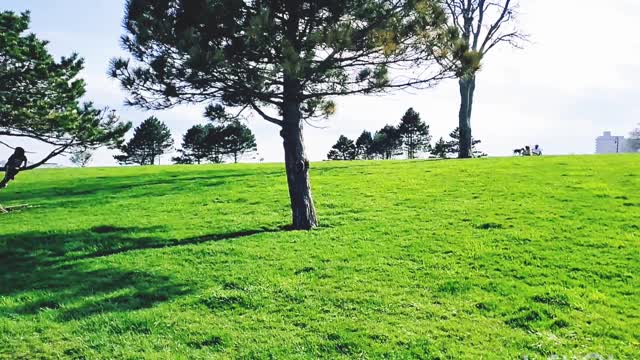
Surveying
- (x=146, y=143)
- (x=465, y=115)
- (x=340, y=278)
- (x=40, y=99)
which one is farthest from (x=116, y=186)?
(x=146, y=143)

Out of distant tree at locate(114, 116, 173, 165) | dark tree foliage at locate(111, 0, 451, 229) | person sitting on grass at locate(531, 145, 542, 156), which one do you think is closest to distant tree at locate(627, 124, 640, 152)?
person sitting on grass at locate(531, 145, 542, 156)

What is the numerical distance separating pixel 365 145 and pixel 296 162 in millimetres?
70805

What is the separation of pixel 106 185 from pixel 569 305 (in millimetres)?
20938

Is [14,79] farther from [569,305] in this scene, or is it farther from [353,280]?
[569,305]

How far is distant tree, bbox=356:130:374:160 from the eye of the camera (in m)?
81.7

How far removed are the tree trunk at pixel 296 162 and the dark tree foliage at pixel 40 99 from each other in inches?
318

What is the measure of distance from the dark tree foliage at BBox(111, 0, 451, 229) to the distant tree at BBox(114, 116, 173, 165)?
2419 inches

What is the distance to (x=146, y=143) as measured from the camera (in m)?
70.8

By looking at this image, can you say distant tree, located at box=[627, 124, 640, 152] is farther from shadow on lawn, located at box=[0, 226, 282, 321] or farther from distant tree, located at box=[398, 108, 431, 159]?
shadow on lawn, located at box=[0, 226, 282, 321]

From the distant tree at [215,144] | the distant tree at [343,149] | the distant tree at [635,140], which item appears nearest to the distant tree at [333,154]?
the distant tree at [343,149]

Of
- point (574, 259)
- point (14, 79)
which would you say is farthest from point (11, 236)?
point (574, 259)

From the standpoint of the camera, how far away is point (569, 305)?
7.18 m

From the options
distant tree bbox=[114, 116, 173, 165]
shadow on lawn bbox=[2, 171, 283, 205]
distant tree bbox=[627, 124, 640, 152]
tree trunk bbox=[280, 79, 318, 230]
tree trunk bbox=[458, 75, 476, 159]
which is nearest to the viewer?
tree trunk bbox=[280, 79, 318, 230]

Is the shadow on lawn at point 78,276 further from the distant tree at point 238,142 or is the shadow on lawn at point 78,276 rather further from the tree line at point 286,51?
the distant tree at point 238,142
